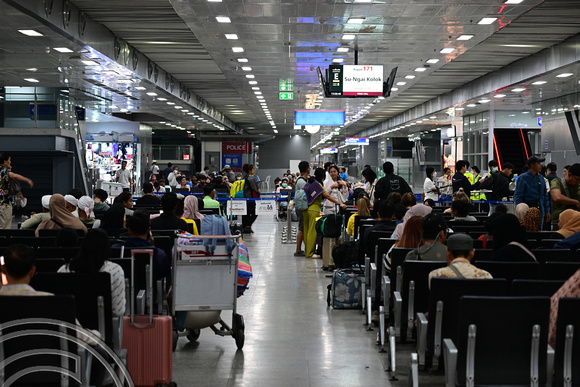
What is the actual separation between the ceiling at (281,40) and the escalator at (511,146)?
3860 mm

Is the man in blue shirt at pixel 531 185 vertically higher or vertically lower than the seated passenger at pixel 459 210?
higher

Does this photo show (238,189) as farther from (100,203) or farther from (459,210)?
(459,210)

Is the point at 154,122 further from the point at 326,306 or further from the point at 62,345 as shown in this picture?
the point at 62,345

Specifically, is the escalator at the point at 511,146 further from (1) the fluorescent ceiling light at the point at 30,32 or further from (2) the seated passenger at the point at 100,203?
(2) the seated passenger at the point at 100,203

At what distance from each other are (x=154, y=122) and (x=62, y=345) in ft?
125

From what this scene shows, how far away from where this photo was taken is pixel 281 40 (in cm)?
1540

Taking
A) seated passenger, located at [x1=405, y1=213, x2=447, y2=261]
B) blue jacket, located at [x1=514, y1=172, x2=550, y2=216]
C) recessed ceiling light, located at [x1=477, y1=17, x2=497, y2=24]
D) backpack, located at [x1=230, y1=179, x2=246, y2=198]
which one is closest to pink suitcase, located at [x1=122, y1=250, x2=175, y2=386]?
seated passenger, located at [x1=405, y1=213, x2=447, y2=261]

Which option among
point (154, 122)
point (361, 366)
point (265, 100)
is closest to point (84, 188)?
point (265, 100)

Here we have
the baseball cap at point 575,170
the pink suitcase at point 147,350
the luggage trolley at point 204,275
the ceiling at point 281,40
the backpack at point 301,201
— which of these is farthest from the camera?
the backpack at point 301,201

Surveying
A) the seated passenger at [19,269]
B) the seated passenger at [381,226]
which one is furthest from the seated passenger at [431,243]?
the seated passenger at [19,269]

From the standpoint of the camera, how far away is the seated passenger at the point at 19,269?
12.7 feet

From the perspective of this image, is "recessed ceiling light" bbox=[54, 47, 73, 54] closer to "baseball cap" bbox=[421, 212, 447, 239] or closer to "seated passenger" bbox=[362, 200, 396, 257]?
"seated passenger" bbox=[362, 200, 396, 257]

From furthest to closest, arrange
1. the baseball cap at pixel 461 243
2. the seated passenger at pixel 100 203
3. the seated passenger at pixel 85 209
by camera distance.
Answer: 1. the seated passenger at pixel 100 203
2. the seated passenger at pixel 85 209
3. the baseball cap at pixel 461 243

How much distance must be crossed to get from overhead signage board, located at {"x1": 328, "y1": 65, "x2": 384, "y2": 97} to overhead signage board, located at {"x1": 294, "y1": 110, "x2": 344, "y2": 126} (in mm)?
14722
